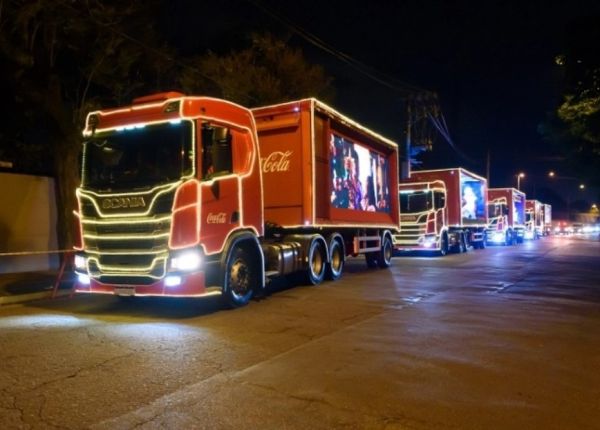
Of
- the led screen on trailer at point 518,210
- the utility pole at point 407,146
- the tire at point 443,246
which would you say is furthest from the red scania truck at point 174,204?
the led screen on trailer at point 518,210

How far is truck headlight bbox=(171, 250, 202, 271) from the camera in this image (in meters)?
8.73

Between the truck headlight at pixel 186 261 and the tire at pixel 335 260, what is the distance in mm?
5989

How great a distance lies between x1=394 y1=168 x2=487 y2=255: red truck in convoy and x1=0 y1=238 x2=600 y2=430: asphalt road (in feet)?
43.6

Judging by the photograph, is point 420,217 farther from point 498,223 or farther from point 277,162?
point 498,223

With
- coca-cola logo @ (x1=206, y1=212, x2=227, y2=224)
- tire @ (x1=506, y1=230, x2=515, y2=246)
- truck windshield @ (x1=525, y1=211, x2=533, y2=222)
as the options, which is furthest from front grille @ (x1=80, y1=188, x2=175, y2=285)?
truck windshield @ (x1=525, y1=211, x2=533, y2=222)

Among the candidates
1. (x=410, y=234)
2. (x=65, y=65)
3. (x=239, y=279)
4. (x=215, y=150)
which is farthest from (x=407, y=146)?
(x=215, y=150)

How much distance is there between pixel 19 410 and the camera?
15.9 ft

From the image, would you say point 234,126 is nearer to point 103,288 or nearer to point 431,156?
point 103,288

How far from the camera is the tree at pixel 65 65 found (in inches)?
579

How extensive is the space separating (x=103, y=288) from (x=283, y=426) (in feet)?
18.9

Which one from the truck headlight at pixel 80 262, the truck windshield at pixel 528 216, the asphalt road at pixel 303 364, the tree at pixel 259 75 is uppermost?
the tree at pixel 259 75

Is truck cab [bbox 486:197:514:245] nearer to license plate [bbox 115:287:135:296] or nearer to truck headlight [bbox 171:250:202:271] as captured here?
truck headlight [bbox 171:250:202:271]

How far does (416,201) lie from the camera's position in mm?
24969

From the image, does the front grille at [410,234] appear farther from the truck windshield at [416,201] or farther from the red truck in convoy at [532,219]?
the red truck in convoy at [532,219]
